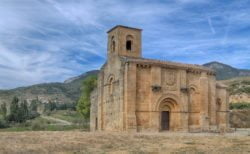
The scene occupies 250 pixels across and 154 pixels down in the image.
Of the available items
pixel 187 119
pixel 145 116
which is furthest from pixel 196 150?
pixel 187 119

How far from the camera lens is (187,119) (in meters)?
32.4

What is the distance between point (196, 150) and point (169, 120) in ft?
51.4

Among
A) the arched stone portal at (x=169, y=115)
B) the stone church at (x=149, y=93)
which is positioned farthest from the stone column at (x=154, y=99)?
the arched stone portal at (x=169, y=115)

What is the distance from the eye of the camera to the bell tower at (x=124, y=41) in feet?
Result: 110

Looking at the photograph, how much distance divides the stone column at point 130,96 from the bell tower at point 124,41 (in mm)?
3742

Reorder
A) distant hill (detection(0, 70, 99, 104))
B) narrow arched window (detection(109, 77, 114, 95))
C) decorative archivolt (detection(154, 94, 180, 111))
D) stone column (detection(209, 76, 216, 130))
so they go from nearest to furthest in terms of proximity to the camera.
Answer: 1. decorative archivolt (detection(154, 94, 180, 111))
2. narrow arched window (detection(109, 77, 114, 95))
3. stone column (detection(209, 76, 216, 130))
4. distant hill (detection(0, 70, 99, 104))

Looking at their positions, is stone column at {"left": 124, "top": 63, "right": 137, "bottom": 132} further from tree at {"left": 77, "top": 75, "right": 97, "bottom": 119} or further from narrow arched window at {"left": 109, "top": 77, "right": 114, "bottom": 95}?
tree at {"left": 77, "top": 75, "right": 97, "bottom": 119}

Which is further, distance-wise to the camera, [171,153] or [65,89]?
[65,89]

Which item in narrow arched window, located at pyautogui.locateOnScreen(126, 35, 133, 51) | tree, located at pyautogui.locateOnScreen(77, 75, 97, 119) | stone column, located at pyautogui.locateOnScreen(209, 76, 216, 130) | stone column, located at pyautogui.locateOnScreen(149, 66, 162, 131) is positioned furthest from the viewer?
tree, located at pyautogui.locateOnScreen(77, 75, 97, 119)

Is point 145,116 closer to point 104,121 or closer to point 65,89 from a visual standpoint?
point 104,121

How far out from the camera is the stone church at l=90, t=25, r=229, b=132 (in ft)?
98.9

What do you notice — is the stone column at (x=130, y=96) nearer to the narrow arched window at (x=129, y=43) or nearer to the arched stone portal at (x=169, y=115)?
the arched stone portal at (x=169, y=115)

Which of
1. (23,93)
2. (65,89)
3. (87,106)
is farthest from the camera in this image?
(65,89)

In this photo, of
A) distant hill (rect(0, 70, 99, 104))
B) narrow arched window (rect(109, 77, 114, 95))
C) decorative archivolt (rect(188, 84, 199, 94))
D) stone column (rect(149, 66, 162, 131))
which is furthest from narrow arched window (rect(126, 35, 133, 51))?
distant hill (rect(0, 70, 99, 104))
